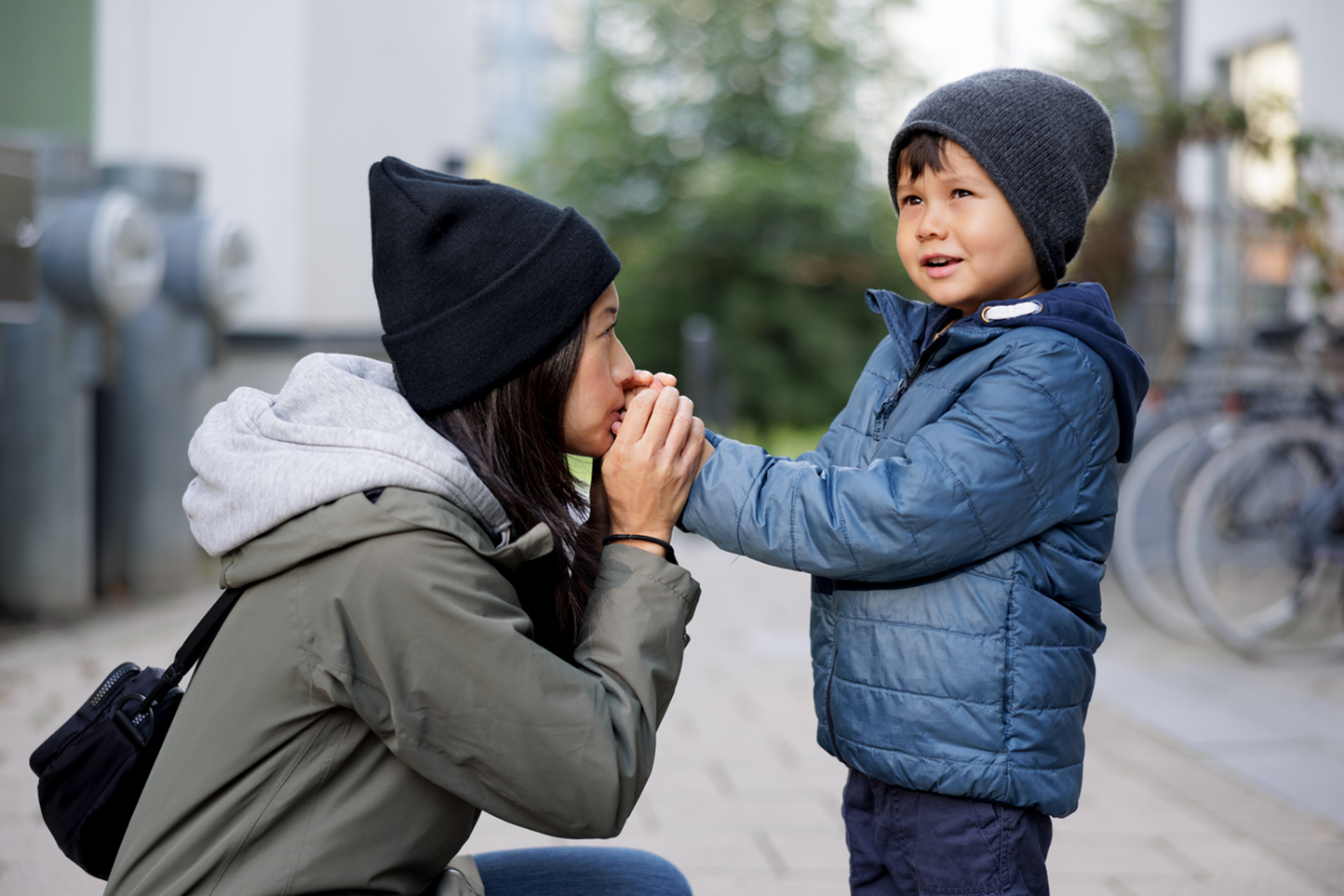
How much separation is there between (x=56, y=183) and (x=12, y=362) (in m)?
0.84

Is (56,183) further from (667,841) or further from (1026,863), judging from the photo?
(1026,863)

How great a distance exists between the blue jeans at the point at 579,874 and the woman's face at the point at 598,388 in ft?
2.09

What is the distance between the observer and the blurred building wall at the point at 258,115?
7.70 m

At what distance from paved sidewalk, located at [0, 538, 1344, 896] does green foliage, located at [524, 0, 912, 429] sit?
54.6ft

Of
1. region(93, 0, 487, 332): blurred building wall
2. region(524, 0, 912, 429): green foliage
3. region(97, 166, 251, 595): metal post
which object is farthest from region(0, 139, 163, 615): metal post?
region(524, 0, 912, 429): green foliage

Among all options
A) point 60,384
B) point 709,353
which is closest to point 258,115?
point 60,384

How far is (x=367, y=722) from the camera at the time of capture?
1514 millimetres

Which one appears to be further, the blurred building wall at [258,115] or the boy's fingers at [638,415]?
the blurred building wall at [258,115]

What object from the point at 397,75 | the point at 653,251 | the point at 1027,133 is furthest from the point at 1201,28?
the point at 653,251

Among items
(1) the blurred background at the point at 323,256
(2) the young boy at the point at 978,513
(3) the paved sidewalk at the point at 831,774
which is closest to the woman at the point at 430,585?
(2) the young boy at the point at 978,513

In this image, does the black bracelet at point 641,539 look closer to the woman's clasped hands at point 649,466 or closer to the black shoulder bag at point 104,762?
the woman's clasped hands at point 649,466

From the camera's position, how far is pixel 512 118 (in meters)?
69.8

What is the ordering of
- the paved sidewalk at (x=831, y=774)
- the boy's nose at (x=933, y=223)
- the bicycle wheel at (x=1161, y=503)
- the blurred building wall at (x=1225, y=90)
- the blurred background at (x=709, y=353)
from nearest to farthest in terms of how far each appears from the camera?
1. the boy's nose at (x=933, y=223)
2. the paved sidewalk at (x=831, y=774)
3. the blurred background at (x=709, y=353)
4. the bicycle wheel at (x=1161, y=503)
5. the blurred building wall at (x=1225, y=90)

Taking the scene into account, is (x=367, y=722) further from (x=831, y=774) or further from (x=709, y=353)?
(x=709, y=353)
